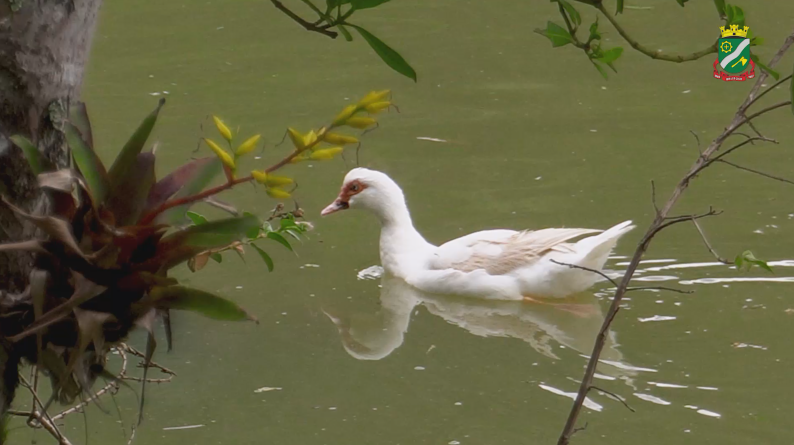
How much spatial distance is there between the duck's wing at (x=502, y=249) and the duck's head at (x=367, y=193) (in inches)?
19.7

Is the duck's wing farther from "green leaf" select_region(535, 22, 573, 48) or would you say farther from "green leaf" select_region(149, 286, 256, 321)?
"green leaf" select_region(149, 286, 256, 321)

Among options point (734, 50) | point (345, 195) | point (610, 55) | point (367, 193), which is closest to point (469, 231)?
point (367, 193)

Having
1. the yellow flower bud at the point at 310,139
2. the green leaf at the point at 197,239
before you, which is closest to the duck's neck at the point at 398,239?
the green leaf at the point at 197,239

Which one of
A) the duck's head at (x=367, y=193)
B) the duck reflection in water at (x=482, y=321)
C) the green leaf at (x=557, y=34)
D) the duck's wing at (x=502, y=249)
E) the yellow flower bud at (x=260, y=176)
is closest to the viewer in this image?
the yellow flower bud at (x=260, y=176)

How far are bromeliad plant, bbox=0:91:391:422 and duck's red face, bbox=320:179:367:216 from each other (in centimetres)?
460

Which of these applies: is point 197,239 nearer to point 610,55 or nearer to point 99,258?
point 99,258

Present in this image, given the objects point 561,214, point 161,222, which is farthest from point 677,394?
point 161,222

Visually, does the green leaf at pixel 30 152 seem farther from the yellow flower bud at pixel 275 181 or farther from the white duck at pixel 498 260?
the white duck at pixel 498 260

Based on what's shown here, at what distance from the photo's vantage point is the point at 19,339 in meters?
1.43

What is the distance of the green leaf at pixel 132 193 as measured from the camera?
152 cm

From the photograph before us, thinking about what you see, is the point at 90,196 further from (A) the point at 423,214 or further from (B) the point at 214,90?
(B) the point at 214,90

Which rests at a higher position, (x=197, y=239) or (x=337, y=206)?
(x=197, y=239)

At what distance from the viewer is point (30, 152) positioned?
138 cm

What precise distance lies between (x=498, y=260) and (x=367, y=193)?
0.90 meters
